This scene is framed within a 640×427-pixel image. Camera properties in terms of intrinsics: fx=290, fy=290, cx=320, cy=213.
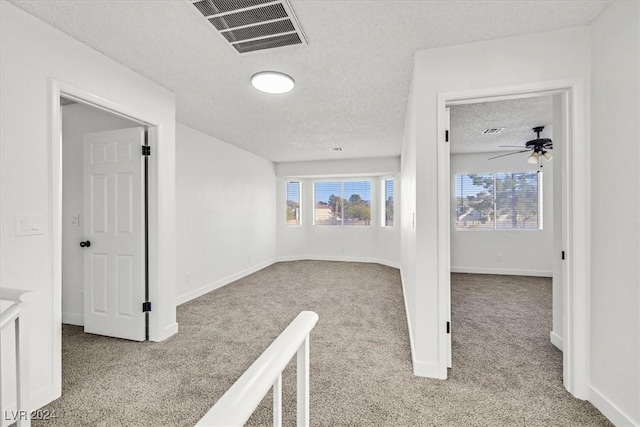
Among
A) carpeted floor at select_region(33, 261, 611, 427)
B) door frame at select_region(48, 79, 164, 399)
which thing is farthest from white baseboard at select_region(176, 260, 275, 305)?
door frame at select_region(48, 79, 164, 399)


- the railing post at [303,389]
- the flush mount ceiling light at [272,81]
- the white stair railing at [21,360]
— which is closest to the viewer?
the railing post at [303,389]

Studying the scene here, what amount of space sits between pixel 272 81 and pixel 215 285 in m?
3.29

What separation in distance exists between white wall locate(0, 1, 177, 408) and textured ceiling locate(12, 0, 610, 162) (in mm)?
124

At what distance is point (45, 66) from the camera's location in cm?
190

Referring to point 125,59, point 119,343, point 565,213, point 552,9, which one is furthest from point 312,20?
point 119,343

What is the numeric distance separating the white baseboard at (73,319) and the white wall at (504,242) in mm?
5988

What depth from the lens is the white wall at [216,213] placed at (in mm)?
3947

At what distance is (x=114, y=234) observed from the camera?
2844mm

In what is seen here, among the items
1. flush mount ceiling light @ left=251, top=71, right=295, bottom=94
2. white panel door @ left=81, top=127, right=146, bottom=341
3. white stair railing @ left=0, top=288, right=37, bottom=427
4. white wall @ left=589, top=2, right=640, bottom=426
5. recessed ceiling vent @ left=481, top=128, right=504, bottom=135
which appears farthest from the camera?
recessed ceiling vent @ left=481, top=128, right=504, bottom=135

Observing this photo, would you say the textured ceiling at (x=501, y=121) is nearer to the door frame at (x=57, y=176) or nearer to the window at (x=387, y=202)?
the window at (x=387, y=202)

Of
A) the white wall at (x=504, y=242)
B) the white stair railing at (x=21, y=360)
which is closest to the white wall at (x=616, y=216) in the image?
the white stair railing at (x=21, y=360)

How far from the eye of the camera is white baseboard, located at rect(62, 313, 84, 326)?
125 inches

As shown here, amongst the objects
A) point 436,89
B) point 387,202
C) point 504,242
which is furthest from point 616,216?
point 387,202

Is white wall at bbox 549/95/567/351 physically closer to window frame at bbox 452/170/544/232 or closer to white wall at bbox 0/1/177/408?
window frame at bbox 452/170/544/232
